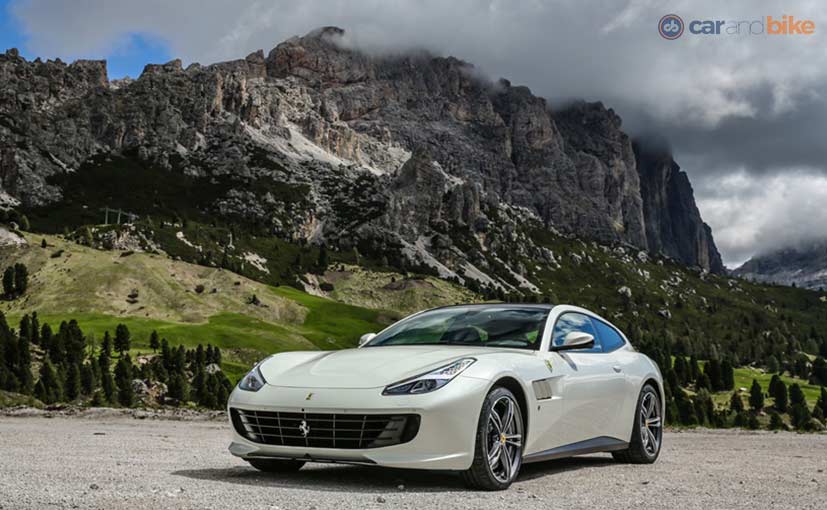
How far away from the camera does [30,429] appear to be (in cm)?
1808

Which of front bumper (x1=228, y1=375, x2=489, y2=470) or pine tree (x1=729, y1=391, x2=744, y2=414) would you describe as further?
pine tree (x1=729, y1=391, x2=744, y2=414)

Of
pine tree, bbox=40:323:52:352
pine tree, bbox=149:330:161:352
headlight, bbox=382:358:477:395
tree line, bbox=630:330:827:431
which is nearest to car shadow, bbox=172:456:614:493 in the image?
headlight, bbox=382:358:477:395

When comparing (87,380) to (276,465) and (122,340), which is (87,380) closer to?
(122,340)

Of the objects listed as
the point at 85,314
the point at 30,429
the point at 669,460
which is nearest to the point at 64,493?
the point at 669,460

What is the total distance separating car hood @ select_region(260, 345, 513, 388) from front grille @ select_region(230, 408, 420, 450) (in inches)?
13.3

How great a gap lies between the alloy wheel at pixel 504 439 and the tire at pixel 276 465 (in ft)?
8.04

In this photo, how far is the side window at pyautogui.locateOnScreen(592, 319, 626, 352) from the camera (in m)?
11.3

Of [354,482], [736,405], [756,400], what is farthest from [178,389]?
[756,400]

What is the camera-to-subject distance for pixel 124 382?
270 feet

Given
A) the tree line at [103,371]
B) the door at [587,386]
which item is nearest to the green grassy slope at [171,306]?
the tree line at [103,371]

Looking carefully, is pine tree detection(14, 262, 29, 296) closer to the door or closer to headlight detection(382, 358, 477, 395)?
the door

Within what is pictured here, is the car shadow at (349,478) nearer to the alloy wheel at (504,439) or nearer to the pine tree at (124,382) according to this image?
the alloy wheel at (504,439)

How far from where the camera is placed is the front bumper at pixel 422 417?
303 inches

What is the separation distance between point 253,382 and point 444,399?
2325 millimetres
